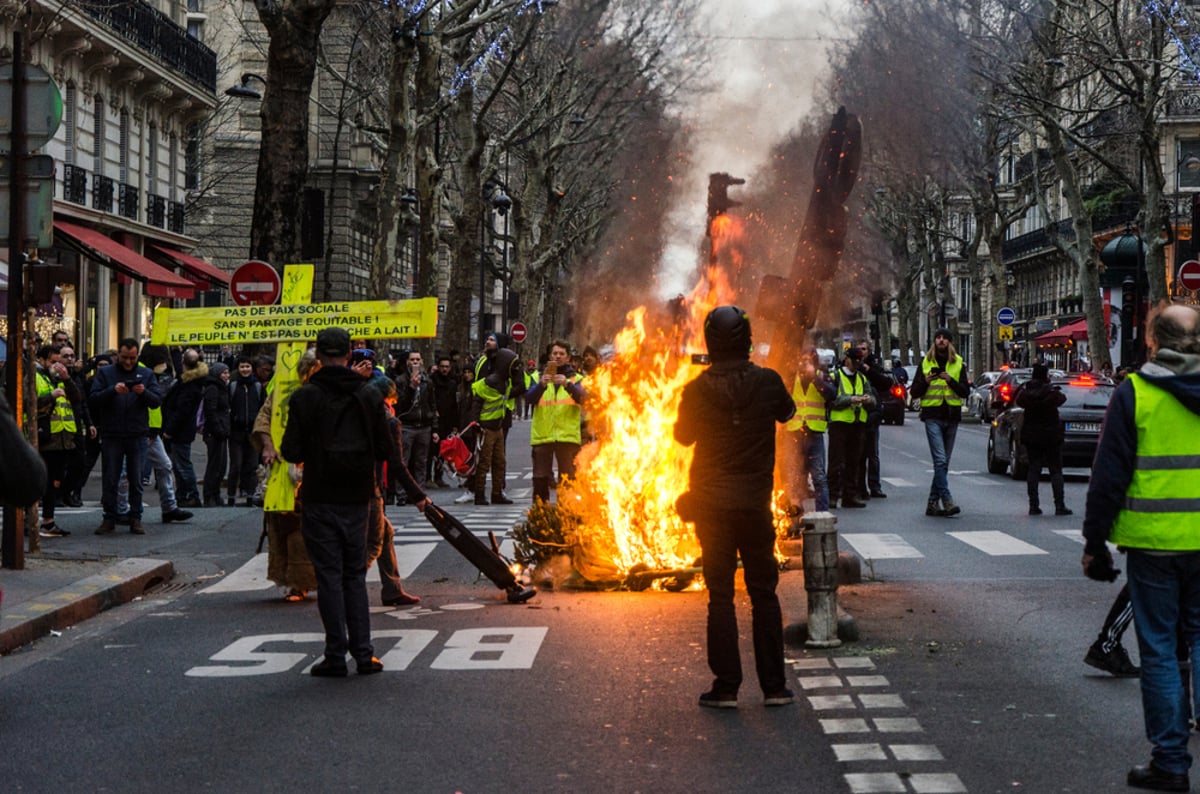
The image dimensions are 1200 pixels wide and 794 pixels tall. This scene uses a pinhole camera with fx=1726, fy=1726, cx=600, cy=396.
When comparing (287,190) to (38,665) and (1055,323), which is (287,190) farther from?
(1055,323)

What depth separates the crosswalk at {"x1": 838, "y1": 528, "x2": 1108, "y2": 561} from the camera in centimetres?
1472

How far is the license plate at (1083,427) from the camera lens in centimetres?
2458

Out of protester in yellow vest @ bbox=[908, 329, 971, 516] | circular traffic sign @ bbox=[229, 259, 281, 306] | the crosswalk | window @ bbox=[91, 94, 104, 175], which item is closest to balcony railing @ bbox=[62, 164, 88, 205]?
window @ bbox=[91, 94, 104, 175]

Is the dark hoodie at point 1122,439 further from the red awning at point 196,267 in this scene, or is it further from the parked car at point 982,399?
the parked car at point 982,399

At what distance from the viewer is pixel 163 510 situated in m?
18.1

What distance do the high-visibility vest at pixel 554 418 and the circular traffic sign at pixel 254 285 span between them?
9.86 ft

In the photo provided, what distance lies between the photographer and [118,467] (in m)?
17.0

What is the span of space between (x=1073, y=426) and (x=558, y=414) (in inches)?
389

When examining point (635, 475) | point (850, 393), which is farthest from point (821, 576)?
point (850, 393)

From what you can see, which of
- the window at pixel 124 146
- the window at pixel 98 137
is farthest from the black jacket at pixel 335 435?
the window at pixel 124 146

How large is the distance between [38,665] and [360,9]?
29794 millimetres

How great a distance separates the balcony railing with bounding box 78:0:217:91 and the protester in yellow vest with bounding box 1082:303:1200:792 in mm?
30474

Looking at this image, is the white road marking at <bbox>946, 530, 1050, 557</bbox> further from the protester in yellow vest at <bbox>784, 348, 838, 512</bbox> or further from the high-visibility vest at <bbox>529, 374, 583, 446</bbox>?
the high-visibility vest at <bbox>529, 374, 583, 446</bbox>

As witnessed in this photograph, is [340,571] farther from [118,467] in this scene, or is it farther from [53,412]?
[53,412]
